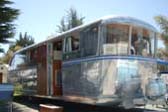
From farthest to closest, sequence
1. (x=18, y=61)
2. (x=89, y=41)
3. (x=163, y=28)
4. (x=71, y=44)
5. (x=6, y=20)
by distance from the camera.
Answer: (x=163, y=28), (x=18, y=61), (x=6, y=20), (x=71, y=44), (x=89, y=41)

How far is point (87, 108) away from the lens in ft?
48.0

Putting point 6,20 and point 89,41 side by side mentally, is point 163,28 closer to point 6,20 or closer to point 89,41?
point 6,20

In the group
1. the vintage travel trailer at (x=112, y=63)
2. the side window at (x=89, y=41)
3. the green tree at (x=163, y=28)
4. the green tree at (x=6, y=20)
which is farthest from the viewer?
the green tree at (x=163, y=28)

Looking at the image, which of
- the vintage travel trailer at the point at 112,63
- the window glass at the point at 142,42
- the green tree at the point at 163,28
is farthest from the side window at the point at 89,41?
the green tree at the point at 163,28

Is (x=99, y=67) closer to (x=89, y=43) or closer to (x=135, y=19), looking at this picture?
(x=89, y=43)

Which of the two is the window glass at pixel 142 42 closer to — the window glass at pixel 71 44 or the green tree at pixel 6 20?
the window glass at pixel 71 44

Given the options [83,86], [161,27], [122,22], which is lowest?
[83,86]

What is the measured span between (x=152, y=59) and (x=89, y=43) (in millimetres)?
2334

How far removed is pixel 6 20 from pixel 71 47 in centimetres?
576

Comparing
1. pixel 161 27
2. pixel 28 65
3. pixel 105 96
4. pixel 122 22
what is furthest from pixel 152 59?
pixel 161 27

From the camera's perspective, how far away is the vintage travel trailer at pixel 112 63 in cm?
1048

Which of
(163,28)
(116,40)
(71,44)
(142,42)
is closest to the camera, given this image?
(116,40)

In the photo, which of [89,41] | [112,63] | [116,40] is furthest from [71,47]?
[112,63]

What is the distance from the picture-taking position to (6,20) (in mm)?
16938
